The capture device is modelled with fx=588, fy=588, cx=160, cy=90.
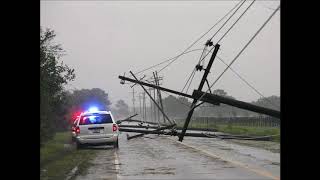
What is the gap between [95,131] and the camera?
2550 cm

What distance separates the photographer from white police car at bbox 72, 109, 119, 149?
83.6 ft

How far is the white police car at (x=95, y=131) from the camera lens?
83.6ft

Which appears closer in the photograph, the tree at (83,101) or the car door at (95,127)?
the car door at (95,127)

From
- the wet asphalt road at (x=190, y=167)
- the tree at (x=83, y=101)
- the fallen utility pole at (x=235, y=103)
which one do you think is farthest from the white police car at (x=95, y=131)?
the fallen utility pole at (x=235, y=103)

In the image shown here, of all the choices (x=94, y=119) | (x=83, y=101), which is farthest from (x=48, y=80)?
(x=83, y=101)

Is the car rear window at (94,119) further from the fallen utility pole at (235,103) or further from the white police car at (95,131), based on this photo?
the fallen utility pole at (235,103)

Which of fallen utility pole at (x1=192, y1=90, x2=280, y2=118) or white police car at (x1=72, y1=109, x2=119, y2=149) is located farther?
white police car at (x1=72, y1=109, x2=119, y2=149)

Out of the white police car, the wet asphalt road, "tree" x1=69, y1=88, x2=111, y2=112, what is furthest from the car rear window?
"tree" x1=69, y1=88, x2=111, y2=112

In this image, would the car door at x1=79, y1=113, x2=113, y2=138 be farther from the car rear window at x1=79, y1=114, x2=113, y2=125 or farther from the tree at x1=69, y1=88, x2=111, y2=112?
the tree at x1=69, y1=88, x2=111, y2=112

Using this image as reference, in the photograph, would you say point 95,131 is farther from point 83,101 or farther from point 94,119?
point 83,101

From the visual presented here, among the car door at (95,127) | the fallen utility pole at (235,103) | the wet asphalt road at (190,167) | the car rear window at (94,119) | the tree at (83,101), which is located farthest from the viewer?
the tree at (83,101)
